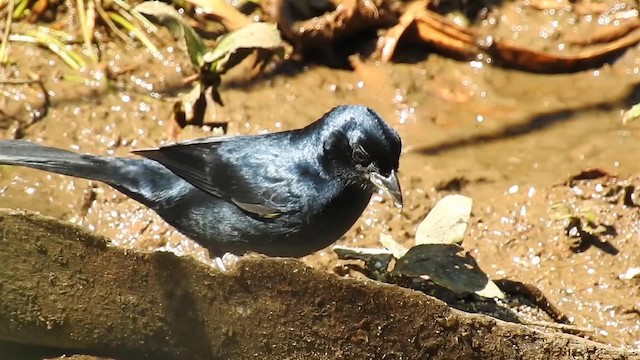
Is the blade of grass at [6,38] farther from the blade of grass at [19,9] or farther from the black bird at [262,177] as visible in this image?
the black bird at [262,177]

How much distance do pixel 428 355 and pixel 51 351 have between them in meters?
1.46

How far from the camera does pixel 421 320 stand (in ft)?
11.2

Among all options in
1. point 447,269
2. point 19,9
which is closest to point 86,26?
point 19,9

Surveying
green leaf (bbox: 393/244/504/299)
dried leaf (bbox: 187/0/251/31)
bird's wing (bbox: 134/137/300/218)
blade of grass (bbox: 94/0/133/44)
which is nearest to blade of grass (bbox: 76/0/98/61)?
blade of grass (bbox: 94/0/133/44)

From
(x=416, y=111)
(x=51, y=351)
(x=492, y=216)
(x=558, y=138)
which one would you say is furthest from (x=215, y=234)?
(x=558, y=138)

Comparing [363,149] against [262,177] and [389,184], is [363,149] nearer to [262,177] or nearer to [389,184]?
[389,184]

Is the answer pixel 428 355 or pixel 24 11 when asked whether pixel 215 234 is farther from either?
pixel 24 11

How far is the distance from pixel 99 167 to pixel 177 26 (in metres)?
1.38

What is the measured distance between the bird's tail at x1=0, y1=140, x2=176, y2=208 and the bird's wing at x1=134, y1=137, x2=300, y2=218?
0.15 metres

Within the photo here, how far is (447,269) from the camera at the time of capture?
4367mm

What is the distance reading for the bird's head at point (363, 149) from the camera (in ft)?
14.8

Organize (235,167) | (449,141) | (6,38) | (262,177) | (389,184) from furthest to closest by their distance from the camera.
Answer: (6,38) < (449,141) < (235,167) < (262,177) < (389,184)

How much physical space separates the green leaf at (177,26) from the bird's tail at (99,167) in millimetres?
1160

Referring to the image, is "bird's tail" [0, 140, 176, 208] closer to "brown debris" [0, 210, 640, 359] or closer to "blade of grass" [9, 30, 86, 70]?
"brown debris" [0, 210, 640, 359]
